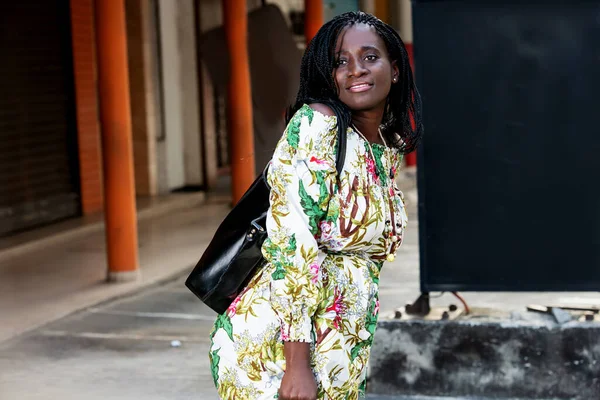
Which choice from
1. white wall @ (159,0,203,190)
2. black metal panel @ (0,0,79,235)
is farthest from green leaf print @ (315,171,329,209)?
white wall @ (159,0,203,190)

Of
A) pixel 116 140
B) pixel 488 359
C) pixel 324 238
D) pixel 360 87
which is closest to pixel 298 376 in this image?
pixel 324 238

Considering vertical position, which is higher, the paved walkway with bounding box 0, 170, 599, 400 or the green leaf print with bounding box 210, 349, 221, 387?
the green leaf print with bounding box 210, 349, 221, 387

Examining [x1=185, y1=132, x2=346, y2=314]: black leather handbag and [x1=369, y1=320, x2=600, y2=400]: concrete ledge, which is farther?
[x1=369, y1=320, x2=600, y2=400]: concrete ledge

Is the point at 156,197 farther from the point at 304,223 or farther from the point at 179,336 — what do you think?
the point at 304,223

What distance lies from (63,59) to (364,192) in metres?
9.17

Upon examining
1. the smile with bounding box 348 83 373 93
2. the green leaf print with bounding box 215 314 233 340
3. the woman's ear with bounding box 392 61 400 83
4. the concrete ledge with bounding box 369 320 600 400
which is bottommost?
the concrete ledge with bounding box 369 320 600 400

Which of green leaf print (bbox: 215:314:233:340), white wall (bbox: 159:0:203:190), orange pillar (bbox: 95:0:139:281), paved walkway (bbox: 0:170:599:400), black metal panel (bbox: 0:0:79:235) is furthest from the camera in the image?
white wall (bbox: 159:0:203:190)

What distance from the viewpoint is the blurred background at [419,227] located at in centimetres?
505

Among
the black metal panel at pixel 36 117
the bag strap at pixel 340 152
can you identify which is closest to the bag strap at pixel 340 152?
the bag strap at pixel 340 152

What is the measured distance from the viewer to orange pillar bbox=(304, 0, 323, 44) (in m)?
→ 11.9

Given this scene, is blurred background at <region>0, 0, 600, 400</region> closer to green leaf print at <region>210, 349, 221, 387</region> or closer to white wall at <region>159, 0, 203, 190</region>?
white wall at <region>159, 0, 203, 190</region>

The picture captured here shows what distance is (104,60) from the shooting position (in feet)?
26.7

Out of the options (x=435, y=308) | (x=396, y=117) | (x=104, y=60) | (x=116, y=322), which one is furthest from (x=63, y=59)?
(x=396, y=117)

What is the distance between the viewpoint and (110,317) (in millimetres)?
7406
